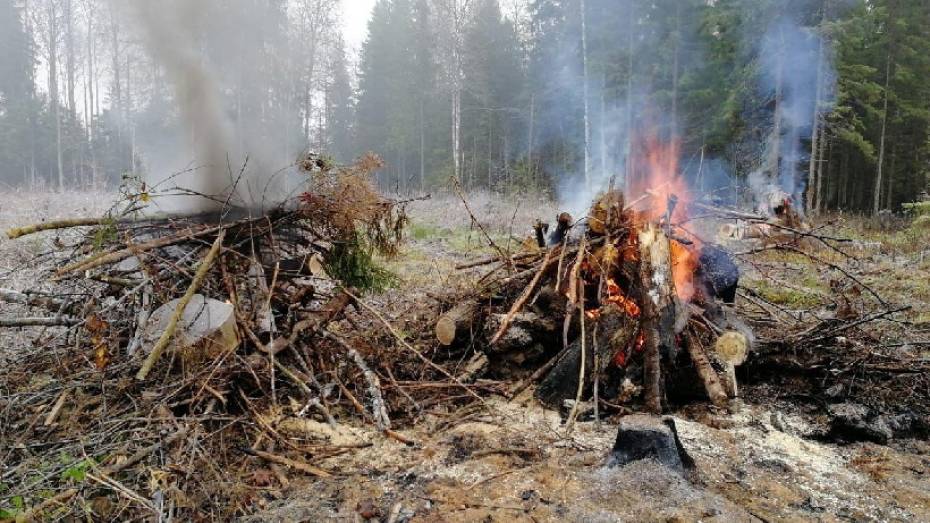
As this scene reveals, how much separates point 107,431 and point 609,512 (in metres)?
3.13

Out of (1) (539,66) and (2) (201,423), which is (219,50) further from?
(1) (539,66)

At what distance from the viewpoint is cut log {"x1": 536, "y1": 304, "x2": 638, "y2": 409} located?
4.34 meters

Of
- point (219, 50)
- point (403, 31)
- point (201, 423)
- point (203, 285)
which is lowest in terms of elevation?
point (201, 423)

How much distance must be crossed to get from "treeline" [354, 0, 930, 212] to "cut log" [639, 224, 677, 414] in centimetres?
781

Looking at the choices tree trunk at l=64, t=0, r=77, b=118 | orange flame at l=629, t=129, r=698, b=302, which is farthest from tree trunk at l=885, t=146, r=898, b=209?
tree trunk at l=64, t=0, r=77, b=118

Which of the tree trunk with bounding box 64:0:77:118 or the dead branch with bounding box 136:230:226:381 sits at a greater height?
the tree trunk with bounding box 64:0:77:118

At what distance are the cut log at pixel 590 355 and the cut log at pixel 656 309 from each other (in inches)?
7.3

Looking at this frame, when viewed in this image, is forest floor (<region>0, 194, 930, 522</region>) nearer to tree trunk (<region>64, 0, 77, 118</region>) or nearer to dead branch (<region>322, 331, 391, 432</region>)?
dead branch (<region>322, 331, 391, 432</region>)

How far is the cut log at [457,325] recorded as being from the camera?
16.7ft

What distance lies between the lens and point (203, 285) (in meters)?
4.37

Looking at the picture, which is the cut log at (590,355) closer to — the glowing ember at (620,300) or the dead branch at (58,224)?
the glowing ember at (620,300)

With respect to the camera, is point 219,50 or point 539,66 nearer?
point 219,50

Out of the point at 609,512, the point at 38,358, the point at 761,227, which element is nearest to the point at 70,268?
the point at 38,358

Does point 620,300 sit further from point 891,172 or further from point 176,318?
point 891,172
